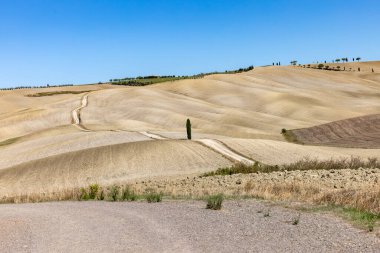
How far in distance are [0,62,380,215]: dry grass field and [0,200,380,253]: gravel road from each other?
39.3ft

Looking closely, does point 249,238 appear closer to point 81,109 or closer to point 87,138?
point 87,138

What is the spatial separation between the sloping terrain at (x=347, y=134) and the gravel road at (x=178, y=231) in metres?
46.4

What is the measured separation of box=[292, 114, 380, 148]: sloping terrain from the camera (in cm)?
6212

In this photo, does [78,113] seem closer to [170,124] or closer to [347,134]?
[170,124]

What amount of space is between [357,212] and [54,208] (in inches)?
407

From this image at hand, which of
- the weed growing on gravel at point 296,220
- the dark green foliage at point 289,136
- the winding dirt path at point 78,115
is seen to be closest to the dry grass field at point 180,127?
the winding dirt path at point 78,115

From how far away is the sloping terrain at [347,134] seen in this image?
62.1 meters

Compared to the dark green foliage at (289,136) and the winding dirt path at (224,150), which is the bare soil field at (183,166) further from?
the dark green foliage at (289,136)

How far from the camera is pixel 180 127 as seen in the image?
8319cm

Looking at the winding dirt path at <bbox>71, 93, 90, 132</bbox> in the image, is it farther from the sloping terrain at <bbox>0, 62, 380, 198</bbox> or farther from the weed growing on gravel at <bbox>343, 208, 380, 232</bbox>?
the weed growing on gravel at <bbox>343, 208, 380, 232</bbox>

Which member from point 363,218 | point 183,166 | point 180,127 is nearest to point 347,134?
point 180,127

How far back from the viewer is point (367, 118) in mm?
77250

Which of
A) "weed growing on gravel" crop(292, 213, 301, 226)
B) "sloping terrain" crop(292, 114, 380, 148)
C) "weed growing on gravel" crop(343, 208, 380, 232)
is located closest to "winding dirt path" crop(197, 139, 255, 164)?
"sloping terrain" crop(292, 114, 380, 148)

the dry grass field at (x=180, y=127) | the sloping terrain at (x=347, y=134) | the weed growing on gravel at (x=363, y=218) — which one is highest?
the weed growing on gravel at (x=363, y=218)
